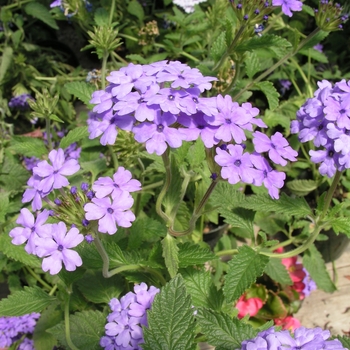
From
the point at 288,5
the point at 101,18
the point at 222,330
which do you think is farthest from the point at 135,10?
the point at 222,330

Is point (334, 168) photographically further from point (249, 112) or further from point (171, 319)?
point (171, 319)

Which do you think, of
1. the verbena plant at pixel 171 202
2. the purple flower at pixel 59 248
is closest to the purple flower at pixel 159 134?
the verbena plant at pixel 171 202

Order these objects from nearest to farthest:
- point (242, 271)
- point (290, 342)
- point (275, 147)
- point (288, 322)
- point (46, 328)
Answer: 1. point (290, 342)
2. point (275, 147)
3. point (242, 271)
4. point (46, 328)
5. point (288, 322)

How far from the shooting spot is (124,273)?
1355 millimetres

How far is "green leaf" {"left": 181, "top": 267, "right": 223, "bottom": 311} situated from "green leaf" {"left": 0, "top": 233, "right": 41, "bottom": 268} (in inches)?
18.8

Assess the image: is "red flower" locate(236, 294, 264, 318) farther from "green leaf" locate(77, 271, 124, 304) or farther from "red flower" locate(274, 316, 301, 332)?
"green leaf" locate(77, 271, 124, 304)

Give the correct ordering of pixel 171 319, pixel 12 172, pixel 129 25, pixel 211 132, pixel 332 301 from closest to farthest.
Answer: pixel 171 319 → pixel 211 132 → pixel 12 172 → pixel 332 301 → pixel 129 25

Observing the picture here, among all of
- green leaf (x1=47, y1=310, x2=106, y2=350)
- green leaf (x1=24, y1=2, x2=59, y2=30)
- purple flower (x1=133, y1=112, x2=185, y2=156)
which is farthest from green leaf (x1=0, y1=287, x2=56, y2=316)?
green leaf (x1=24, y1=2, x2=59, y2=30)

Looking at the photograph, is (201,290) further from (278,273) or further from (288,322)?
(288,322)

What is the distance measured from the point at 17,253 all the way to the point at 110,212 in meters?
0.59

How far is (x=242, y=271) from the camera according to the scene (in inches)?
47.7

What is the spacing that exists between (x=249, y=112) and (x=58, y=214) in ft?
1.67

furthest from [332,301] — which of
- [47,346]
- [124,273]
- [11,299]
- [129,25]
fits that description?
[129,25]

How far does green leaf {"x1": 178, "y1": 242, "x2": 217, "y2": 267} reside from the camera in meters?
1.19
